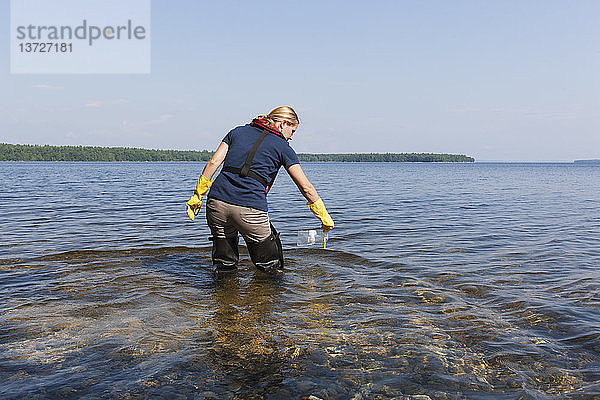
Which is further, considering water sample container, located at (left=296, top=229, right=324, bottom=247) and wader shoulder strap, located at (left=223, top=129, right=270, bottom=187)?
water sample container, located at (left=296, top=229, right=324, bottom=247)

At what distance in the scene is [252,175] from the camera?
262 inches

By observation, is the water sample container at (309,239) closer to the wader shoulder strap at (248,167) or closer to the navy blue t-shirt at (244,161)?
the navy blue t-shirt at (244,161)

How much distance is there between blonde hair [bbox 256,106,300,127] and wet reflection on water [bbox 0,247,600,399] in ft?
8.59

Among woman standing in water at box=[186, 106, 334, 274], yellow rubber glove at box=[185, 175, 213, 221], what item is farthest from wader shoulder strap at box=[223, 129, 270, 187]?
yellow rubber glove at box=[185, 175, 213, 221]

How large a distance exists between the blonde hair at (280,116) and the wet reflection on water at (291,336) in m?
2.62

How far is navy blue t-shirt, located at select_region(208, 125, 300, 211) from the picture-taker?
652 centimetres

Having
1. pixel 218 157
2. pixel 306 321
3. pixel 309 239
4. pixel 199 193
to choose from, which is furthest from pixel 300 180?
pixel 309 239

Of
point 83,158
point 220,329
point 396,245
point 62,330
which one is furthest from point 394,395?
A: point 83,158

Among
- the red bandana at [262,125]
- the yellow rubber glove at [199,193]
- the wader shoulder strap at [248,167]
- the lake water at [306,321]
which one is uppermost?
the red bandana at [262,125]

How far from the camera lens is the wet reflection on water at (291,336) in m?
4.20

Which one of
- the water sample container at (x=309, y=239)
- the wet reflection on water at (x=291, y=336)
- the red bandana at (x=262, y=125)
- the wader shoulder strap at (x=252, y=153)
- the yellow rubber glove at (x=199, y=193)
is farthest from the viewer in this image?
the water sample container at (x=309, y=239)

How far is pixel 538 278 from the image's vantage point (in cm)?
839

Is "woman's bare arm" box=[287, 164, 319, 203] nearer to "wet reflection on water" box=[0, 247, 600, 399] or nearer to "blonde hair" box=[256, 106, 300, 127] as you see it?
"blonde hair" box=[256, 106, 300, 127]

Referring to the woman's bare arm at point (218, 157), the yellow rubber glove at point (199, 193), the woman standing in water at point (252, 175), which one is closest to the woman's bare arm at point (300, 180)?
the woman standing in water at point (252, 175)
